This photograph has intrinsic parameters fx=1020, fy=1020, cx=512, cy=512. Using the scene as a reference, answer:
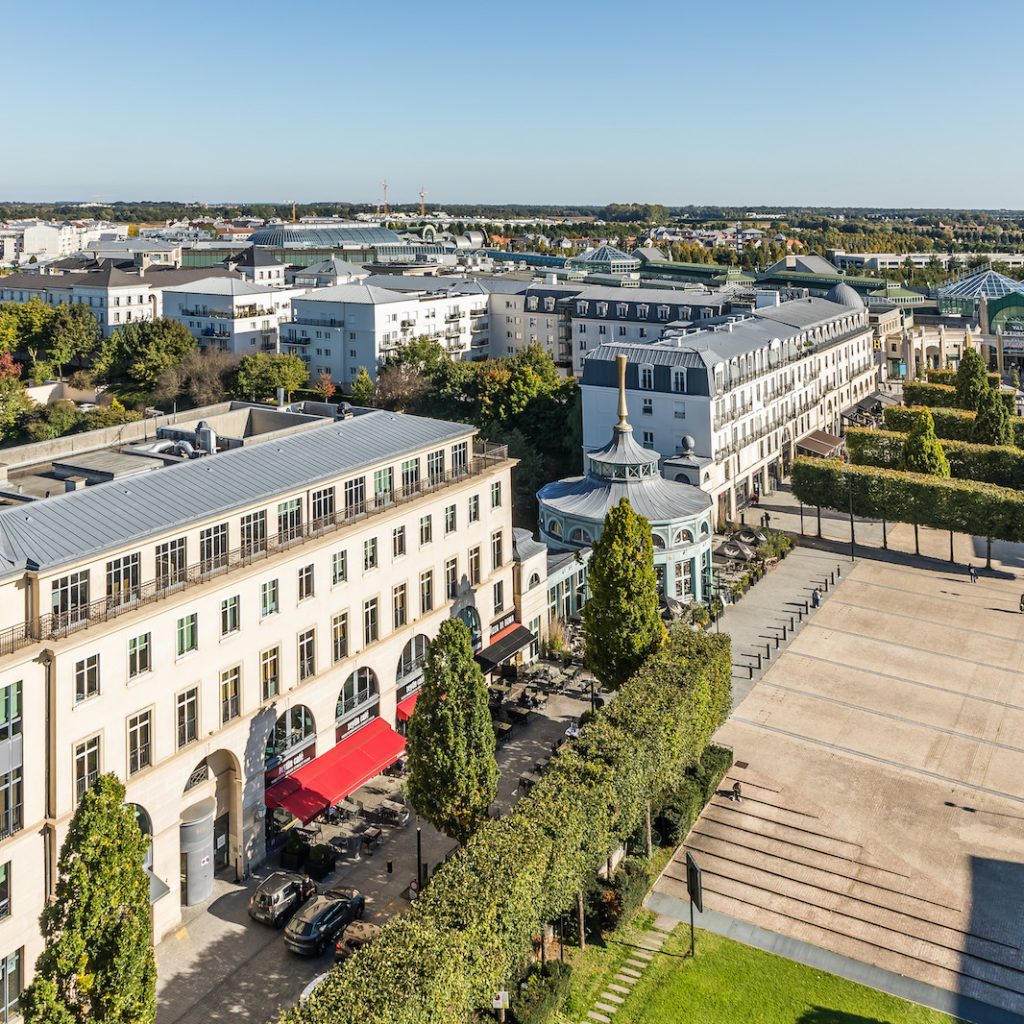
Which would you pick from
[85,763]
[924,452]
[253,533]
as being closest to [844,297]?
[924,452]

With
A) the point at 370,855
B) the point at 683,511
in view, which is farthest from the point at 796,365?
the point at 370,855

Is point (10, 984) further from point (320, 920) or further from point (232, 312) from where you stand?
point (232, 312)

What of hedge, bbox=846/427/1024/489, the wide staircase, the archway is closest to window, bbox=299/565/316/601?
the archway

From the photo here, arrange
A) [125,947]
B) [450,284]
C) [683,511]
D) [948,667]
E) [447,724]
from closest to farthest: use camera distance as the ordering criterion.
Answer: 1. [125,947]
2. [447,724]
3. [948,667]
4. [683,511]
5. [450,284]

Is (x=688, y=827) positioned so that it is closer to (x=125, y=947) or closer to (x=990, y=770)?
(x=990, y=770)

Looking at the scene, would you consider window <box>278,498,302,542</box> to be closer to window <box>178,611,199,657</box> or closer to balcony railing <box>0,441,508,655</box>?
balcony railing <box>0,441,508,655</box>
